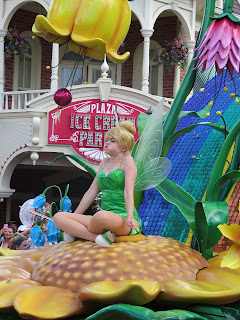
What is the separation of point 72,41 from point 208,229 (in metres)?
1.11

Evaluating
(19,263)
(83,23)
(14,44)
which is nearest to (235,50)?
(83,23)

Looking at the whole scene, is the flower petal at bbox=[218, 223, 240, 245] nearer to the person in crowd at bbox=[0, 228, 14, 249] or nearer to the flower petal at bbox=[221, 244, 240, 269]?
the flower petal at bbox=[221, 244, 240, 269]

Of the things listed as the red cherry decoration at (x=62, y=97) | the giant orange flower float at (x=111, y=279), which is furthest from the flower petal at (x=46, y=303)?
the red cherry decoration at (x=62, y=97)

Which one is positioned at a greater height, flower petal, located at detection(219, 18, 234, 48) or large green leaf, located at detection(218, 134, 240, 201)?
flower petal, located at detection(219, 18, 234, 48)

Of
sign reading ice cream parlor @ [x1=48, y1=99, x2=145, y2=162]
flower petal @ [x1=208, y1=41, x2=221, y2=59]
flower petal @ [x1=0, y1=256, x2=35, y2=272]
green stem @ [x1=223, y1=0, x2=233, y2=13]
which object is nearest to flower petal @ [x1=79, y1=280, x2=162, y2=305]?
flower petal @ [x1=0, y1=256, x2=35, y2=272]

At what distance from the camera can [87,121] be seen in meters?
12.2

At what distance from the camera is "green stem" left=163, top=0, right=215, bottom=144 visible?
3.27m

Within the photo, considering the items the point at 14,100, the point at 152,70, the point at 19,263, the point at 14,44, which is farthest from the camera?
the point at 152,70

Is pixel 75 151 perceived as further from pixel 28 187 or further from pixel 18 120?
pixel 28 187

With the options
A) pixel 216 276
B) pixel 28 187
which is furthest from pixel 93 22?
pixel 28 187

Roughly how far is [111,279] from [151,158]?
2.63 feet

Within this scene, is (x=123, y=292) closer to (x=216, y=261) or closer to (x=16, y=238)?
(x=216, y=261)

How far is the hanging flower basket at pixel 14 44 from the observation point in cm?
1293

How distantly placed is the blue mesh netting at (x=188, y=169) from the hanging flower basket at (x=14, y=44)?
9.56 metres
